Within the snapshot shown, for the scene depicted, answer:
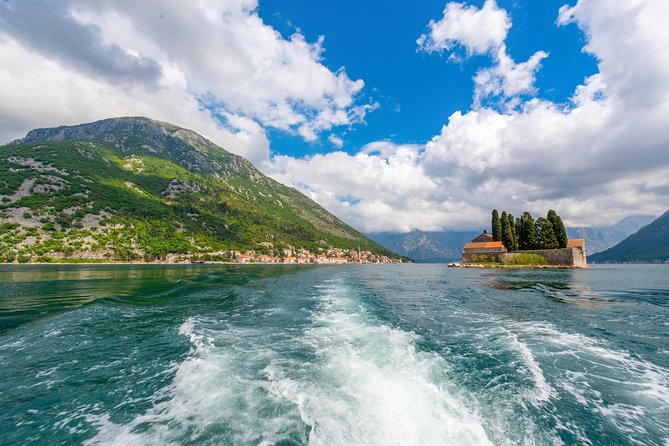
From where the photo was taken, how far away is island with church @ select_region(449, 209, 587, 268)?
75.1 m

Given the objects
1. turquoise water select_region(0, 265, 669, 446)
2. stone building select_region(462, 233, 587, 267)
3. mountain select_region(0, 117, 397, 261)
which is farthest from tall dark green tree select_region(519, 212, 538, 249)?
mountain select_region(0, 117, 397, 261)

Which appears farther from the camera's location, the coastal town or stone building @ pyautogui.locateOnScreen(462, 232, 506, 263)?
the coastal town

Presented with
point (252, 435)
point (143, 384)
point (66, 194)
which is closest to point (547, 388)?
point (252, 435)

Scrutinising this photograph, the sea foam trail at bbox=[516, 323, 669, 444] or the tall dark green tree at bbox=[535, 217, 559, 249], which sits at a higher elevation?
the tall dark green tree at bbox=[535, 217, 559, 249]

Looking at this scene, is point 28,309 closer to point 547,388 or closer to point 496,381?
point 496,381

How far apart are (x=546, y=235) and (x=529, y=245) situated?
17.7ft

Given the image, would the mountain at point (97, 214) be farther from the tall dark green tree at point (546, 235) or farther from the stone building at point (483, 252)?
the tall dark green tree at point (546, 235)

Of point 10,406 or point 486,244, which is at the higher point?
point 486,244

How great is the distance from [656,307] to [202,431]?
1059 inches

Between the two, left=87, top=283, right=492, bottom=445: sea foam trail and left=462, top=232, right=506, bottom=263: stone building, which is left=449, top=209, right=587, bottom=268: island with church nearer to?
left=462, top=232, right=506, bottom=263: stone building

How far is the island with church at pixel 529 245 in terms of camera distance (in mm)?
75125

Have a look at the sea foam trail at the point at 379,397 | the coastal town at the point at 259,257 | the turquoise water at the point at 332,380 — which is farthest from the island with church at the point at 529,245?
the coastal town at the point at 259,257

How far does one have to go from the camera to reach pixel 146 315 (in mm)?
15570

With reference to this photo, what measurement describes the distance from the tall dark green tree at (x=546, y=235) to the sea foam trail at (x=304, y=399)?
8870 centimetres
